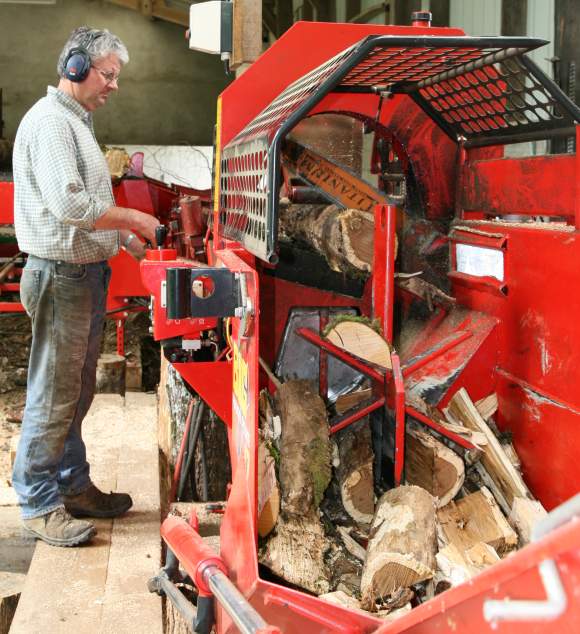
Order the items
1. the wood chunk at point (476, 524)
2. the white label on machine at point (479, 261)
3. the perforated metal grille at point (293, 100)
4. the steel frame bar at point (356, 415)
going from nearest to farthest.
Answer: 1. the perforated metal grille at point (293, 100)
2. the wood chunk at point (476, 524)
3. the steel frame bar at point (356, 415)
4. the white label on machine at point (479, 261)

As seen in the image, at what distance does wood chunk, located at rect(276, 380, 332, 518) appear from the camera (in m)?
2.65

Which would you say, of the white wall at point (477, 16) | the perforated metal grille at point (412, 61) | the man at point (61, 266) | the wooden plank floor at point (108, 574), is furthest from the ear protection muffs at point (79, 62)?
the white wall at point (477, 16)

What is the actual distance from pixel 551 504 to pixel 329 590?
78 cm

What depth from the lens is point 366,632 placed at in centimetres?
184

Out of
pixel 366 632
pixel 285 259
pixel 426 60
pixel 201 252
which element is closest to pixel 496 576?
pixel 366 632

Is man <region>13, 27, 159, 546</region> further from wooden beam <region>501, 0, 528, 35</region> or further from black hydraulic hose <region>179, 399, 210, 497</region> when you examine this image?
wooden beam <region>501, 0, 528, 35</region>

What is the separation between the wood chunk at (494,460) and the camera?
2732mm

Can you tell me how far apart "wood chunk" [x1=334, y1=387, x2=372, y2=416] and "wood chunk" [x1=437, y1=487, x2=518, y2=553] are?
533 millimetres

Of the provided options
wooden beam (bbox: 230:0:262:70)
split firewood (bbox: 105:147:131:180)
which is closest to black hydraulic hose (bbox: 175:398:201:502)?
wooden beam (bbox: 230:0:262:70)

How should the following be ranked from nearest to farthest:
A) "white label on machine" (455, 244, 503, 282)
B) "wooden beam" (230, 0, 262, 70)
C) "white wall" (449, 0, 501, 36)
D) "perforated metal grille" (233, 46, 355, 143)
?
"perforated metal grille" (233, 46, 355, 143) < "white label on machine" (455, 244, 503, 282) < "wooden beam" (230, 0, 262, 70) < "white wall" (449, 0, 501, 36)

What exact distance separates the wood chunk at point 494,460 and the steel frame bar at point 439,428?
0.07 metres

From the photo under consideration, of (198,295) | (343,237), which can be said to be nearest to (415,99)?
(343,237)

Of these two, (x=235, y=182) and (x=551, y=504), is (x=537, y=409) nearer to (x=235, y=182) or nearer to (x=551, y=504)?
(x=551, y=504)

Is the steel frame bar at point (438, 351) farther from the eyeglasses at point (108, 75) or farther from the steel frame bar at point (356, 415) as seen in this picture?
the eyeglasses at point (108, 75)
